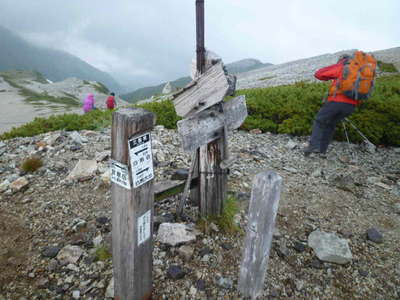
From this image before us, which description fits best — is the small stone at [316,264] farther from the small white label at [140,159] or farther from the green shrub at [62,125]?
the green shrub at [62,125]

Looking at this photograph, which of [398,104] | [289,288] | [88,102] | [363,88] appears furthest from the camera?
[88,102]

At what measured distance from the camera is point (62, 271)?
276 cm

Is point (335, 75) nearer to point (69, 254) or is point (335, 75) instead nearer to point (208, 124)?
point (208, 124)

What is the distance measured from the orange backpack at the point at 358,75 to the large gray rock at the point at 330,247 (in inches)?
129

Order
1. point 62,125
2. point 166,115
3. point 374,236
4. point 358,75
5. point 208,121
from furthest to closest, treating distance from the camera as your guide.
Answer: point 62,125, point 166,115, point 358,75, point 374,236, point 208,121

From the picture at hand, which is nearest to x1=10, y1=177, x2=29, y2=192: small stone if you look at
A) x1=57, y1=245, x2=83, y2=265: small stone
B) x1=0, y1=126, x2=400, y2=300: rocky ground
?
x1=0, y1=126, x2=400, y2=300: rocky ground

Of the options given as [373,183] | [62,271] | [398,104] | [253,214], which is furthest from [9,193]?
[398,104]

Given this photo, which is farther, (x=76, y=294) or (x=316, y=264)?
(x=316, y=264)

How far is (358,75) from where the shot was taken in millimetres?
5055

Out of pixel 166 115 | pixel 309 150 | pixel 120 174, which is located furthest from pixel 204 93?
pixel 166 115

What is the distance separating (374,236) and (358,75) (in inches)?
127

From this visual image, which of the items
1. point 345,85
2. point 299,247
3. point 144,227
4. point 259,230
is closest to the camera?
point 144,227

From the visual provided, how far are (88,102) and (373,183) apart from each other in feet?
44.5

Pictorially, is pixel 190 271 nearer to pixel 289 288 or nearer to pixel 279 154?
pixel 289 288
